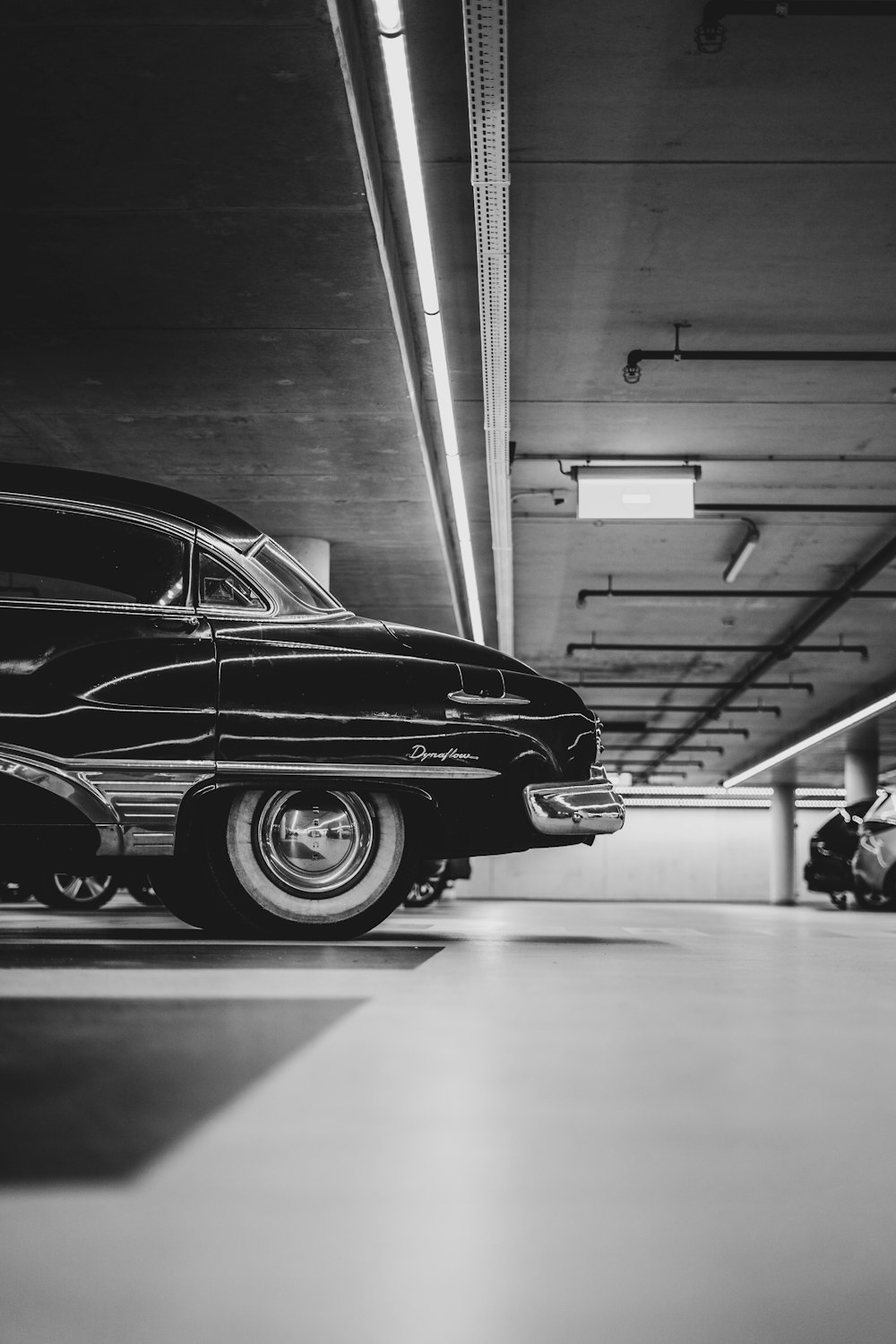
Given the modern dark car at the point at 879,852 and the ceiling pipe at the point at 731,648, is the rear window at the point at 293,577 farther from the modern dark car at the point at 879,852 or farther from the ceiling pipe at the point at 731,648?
the ceiling pipe at the point at 731,648

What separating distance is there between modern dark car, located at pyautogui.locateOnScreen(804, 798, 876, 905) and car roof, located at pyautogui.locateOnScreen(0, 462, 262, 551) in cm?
1454

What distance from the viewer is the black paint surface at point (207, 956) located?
4.86 m

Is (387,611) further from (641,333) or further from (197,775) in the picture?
(197,775)

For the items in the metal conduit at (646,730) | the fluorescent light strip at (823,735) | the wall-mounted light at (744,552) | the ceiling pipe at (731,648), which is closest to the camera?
the wall-mounted light at (744,552)

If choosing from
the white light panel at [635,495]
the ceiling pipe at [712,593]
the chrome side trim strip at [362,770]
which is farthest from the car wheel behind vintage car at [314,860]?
the ceiling pipe at [712,593]

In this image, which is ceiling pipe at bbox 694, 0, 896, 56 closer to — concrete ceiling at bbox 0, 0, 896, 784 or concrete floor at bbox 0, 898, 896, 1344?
concrete ceiling at bbox 0, 0, 896, 784

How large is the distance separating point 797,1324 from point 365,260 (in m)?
6.52

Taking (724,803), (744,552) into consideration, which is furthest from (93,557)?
(724,803)

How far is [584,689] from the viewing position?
26.5 meters

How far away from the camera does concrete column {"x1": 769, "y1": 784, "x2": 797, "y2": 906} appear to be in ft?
127

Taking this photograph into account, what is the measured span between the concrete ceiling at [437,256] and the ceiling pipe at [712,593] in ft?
11.3

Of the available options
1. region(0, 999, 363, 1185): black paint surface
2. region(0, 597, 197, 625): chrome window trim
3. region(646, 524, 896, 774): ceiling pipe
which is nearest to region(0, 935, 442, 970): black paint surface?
region(0, 999, 363, 1185): black paint surface

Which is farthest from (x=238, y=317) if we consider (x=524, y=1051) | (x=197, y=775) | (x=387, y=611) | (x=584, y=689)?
(x=584, y=689)

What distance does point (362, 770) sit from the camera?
5938 mm
